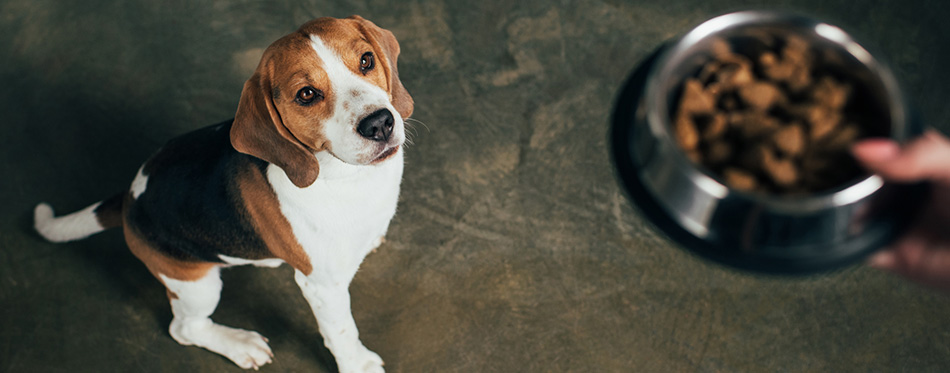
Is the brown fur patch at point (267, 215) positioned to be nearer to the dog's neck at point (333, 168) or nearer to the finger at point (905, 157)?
the dog's neck at point (333, 168)

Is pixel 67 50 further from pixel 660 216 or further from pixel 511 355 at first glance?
pixel 660 216

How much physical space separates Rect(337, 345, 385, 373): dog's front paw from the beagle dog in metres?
0.06

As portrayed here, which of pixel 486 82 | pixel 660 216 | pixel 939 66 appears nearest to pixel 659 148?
pixel 660 216

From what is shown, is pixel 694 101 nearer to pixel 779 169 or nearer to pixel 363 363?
pixel 779 169

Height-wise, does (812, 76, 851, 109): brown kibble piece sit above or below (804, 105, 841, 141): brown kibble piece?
above

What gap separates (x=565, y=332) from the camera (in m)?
4.00

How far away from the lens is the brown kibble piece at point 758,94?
1908mm

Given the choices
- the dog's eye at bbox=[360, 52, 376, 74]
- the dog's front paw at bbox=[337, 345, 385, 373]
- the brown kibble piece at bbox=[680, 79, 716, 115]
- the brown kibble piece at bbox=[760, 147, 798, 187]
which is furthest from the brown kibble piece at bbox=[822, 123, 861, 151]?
the dog's front paw at bbox=[337, 345, 385, 373]

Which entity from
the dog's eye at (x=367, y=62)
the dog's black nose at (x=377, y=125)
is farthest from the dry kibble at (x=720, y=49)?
the dog's eye at (x=367, y=62)

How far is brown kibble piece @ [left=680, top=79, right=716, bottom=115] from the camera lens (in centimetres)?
192

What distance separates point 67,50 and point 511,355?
12.7ft

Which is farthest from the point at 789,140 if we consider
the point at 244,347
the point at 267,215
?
the point at 244,347

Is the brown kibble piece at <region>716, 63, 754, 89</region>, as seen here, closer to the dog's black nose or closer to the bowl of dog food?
the bowl of dog food

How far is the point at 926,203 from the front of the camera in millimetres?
2148
